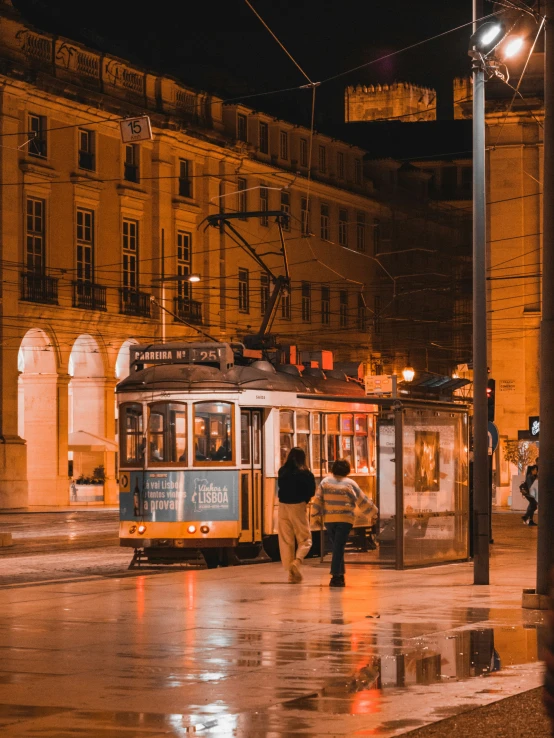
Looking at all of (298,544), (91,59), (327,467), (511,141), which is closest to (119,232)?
(91,59)

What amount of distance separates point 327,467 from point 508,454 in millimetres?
21998

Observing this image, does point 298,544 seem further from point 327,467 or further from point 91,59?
point 91,59

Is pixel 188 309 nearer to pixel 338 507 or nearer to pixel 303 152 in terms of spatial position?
pixel 303 152

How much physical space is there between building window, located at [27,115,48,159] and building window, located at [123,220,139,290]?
5.73 m

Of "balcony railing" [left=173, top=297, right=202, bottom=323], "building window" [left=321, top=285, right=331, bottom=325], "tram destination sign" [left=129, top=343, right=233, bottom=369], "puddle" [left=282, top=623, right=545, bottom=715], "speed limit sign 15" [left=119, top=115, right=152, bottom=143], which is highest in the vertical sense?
"speed limit sign 15" [left=119, top=115, right=152, bottom=143]

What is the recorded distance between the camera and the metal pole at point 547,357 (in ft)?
49.3

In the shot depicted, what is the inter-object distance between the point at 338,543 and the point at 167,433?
492 centimetres

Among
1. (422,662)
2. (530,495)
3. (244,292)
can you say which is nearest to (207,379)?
(422,662)

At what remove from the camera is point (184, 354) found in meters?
23.1

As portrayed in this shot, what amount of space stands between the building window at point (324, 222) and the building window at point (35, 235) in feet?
65.1

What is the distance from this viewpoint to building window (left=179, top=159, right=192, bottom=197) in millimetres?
60000

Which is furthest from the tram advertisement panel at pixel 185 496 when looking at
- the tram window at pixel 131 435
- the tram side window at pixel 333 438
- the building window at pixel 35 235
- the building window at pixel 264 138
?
the building window at pixel 264 138

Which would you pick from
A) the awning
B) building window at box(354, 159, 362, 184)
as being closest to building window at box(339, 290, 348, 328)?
building window at box(354, 159, 362, 184)

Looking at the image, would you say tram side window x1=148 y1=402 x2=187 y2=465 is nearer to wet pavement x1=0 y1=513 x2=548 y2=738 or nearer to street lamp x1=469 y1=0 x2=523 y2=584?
wet pavement x1=0 y1=513 x2=548 y2=738
